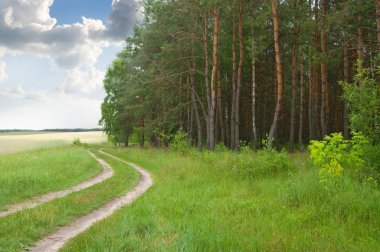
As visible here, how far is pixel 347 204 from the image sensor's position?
7664 millimetres

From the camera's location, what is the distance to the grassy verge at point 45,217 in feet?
21.5

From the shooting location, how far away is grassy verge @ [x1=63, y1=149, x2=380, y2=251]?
A: 5926mm

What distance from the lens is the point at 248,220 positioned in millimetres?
7496

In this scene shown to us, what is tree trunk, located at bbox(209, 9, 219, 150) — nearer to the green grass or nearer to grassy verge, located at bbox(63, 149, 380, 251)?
the green grass

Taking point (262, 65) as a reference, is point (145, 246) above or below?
below

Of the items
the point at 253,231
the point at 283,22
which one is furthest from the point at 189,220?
the point at 283,22

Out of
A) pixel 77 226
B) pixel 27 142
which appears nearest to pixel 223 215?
pixel 77 226

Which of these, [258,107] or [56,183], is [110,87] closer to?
[258,107]

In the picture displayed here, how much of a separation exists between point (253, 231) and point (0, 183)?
33.3ft

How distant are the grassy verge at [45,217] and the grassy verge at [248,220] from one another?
104cm

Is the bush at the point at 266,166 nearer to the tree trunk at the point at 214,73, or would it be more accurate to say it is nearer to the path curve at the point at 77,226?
the path curve at the point at 77,226

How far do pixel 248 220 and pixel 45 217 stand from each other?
4.68m

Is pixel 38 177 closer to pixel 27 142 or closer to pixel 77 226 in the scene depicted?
pixel 77 226

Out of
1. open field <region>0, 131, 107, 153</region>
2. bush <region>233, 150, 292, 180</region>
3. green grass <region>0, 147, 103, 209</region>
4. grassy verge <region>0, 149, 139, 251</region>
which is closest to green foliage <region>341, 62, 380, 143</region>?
bush <region>233, 150, 292, 180</region>
